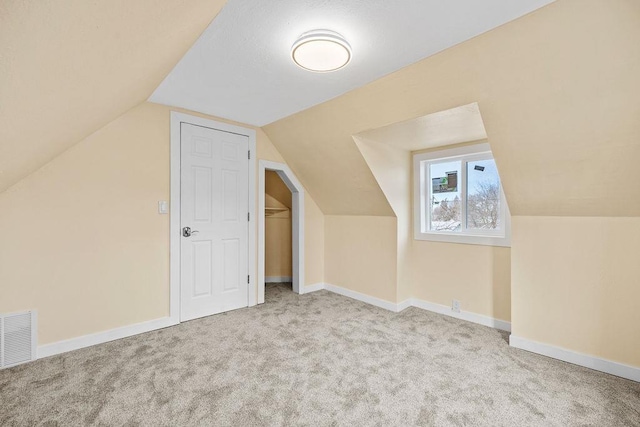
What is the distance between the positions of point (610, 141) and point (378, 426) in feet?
7.24

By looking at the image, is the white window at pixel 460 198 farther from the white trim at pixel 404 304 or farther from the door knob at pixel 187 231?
the door knob at pixel 187 231

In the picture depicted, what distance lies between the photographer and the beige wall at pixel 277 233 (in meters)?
4.87

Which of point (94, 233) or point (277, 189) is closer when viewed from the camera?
point (94, 233)

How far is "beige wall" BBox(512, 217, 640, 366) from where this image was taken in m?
2.11

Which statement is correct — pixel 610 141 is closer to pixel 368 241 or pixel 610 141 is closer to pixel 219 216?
pixel 368 241

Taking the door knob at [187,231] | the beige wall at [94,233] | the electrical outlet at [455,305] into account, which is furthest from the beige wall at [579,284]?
the beige wall at [94,233]

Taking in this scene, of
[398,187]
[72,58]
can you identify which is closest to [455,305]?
[398,187]

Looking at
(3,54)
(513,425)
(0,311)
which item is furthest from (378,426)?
(0,311)

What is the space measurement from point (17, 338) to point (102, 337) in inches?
21.4

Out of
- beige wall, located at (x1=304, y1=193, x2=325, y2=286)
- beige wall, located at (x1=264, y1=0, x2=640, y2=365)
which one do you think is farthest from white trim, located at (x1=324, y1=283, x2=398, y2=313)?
beige wall, located at (x1=264, y1=0, x2=640, y2=365)

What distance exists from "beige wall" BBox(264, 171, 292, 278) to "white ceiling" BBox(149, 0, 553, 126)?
2.24 metres

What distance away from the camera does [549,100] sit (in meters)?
1.83

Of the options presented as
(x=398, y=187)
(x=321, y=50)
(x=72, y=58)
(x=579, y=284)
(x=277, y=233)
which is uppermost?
(x=321, y=50)

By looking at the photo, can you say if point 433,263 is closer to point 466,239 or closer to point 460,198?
point 466,239
